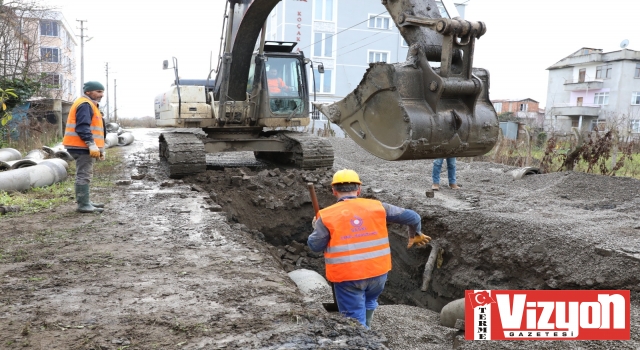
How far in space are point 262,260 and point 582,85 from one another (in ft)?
145

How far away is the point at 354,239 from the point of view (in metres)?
3.57

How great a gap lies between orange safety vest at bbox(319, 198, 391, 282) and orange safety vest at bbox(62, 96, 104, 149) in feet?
13.7

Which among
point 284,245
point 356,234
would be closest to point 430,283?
point 284,245

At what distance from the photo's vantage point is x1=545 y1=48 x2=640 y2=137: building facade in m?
38.6

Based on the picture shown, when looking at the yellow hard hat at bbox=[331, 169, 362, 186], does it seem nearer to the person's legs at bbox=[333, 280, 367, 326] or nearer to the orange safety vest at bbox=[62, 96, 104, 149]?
the person's legs at bbox=[333, 280, 367, 326]

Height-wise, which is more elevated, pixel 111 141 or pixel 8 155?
pixel 8 155

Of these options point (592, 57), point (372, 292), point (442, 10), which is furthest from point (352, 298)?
point (592, 57)

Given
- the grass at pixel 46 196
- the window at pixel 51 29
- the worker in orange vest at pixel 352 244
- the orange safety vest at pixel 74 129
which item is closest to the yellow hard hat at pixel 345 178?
the worker in orange vest at pixel 352 244

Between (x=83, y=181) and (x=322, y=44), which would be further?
(x=322, y=44)

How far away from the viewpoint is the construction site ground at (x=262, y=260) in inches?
123

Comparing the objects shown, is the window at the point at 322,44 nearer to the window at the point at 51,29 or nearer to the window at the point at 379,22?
the window at the point at 379,22

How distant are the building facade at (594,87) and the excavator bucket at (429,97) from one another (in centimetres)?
3529

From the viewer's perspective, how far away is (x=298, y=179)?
933 centimetres

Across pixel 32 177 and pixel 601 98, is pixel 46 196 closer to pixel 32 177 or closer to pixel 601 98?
pixel 32 177
